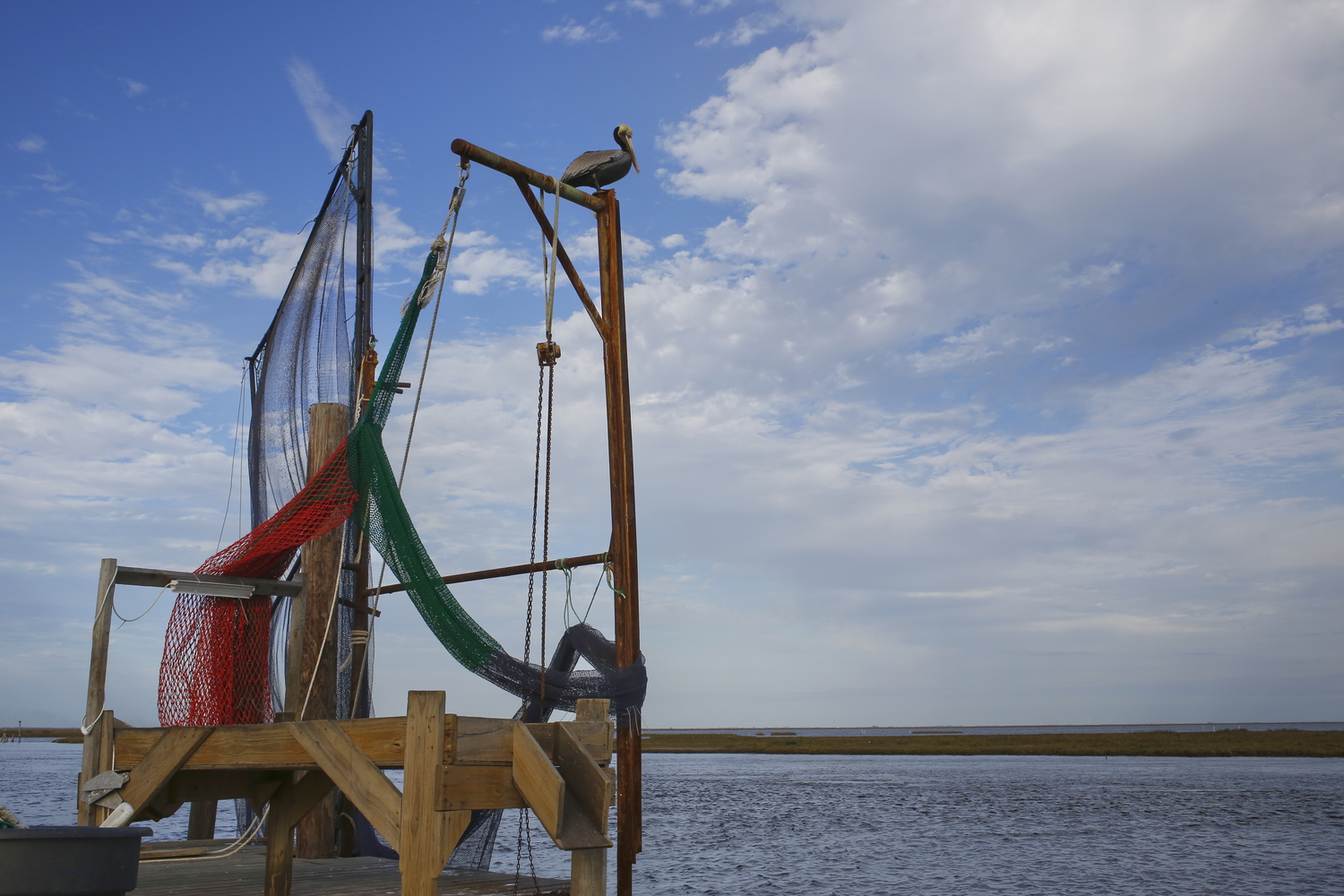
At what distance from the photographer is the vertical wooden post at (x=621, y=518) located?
8086 millimetres

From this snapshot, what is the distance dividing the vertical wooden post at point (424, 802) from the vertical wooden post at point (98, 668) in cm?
284

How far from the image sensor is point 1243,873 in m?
19.4

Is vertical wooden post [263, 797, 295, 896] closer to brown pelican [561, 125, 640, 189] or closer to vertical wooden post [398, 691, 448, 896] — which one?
vertical wooden post [398, 691, 448, 896]

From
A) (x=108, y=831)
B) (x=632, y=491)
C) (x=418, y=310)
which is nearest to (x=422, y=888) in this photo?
(x=108, y=831)

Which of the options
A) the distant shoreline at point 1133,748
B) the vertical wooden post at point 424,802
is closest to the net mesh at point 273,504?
the vertical wooden post at point 424,802

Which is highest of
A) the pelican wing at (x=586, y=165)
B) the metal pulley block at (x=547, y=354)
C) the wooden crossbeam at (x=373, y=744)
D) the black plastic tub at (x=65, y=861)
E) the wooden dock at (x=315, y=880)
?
the pelican wing at (x=586, y=165)

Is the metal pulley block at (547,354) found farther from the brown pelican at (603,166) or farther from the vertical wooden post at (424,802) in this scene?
the vertical wooden post at (424,802)

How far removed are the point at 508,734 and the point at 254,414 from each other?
8.11 m

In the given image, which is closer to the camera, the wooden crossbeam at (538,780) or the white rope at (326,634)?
the wooden crossbeam at (538,780)

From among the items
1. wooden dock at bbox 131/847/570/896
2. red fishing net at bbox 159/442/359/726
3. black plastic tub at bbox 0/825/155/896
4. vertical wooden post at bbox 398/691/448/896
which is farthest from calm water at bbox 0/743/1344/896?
black plastic tub at bbox 0/825/155/896

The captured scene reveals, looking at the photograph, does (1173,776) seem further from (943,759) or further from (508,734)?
(508,734)

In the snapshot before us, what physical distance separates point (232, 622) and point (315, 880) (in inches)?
86.7

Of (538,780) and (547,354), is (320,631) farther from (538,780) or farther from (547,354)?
(538,780)

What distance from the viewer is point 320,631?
9.20 m
